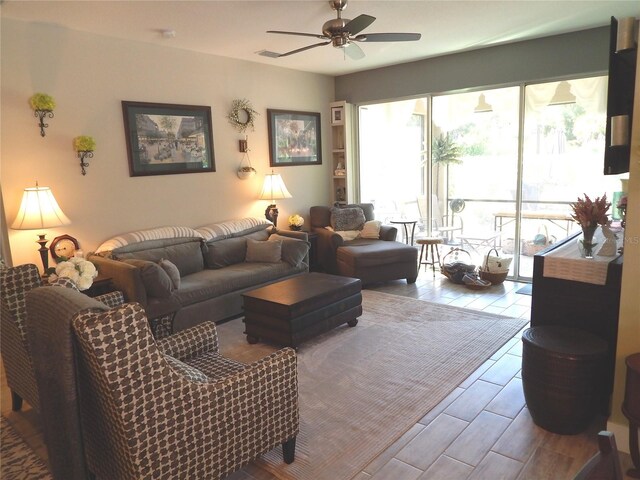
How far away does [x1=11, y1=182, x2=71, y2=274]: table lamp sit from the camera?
3.40 meters

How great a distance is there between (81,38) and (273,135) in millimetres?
2319

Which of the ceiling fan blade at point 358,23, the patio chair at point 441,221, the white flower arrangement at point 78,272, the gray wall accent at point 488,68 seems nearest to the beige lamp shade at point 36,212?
the white flower arrangement at point 78,272

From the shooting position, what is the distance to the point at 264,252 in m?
4.77

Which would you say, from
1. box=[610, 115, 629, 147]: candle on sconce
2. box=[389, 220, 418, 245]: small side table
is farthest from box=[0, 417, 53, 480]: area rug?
box=[389, 220, 418, 245]: small side table

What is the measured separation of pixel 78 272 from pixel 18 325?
1.47 feet

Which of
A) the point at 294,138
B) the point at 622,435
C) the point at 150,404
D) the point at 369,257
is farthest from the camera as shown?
the point at 294,138

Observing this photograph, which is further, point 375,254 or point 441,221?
point 441,221

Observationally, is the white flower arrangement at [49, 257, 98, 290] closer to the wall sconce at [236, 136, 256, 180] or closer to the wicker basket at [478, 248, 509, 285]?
the wall sconce at [236, 136, 256, 180]

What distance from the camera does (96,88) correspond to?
402 centimetres

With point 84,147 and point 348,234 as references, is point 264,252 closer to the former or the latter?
point 348,234

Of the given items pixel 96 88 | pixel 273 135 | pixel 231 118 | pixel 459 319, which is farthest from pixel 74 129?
pixel 459 319

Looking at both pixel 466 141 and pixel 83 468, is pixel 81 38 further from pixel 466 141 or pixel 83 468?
pixel 466 141

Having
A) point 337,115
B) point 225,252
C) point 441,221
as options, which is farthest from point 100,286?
point 441,221

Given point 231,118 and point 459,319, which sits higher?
point 231,118
